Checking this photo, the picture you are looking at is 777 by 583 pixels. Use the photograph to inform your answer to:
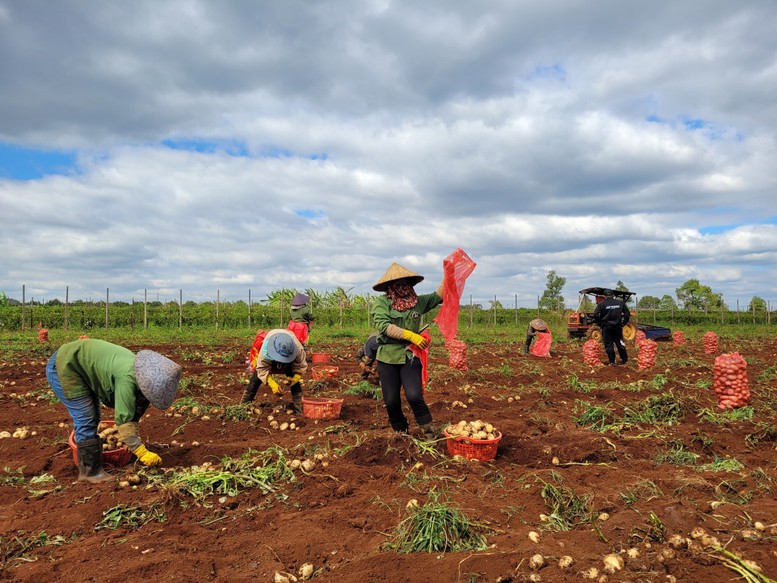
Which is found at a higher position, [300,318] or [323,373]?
[300,318]

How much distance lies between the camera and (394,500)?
4.12m

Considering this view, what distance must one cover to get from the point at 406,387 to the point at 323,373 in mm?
4555

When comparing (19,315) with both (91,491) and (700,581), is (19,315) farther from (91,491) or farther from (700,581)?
Result: (700,581)

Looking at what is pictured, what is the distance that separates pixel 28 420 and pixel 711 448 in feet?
25.6

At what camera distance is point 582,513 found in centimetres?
380

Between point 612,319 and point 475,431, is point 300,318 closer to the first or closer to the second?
point 475,431

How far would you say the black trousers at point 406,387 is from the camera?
17.9 ft

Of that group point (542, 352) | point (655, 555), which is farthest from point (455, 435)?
point (542, 352)

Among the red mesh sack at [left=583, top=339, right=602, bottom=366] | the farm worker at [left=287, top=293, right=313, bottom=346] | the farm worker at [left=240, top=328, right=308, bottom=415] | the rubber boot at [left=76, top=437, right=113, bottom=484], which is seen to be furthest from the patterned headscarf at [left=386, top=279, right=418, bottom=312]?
the red mesh sack at [left=583, top=339, right=602, bottom=366]

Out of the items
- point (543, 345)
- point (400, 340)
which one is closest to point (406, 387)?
point (400, 340)

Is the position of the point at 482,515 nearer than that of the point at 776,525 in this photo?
No

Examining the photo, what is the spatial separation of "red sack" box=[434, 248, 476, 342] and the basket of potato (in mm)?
1029

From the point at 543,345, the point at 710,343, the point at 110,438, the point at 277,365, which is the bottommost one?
the point at 110,438

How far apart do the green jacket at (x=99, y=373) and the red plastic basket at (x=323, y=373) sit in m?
5.01
